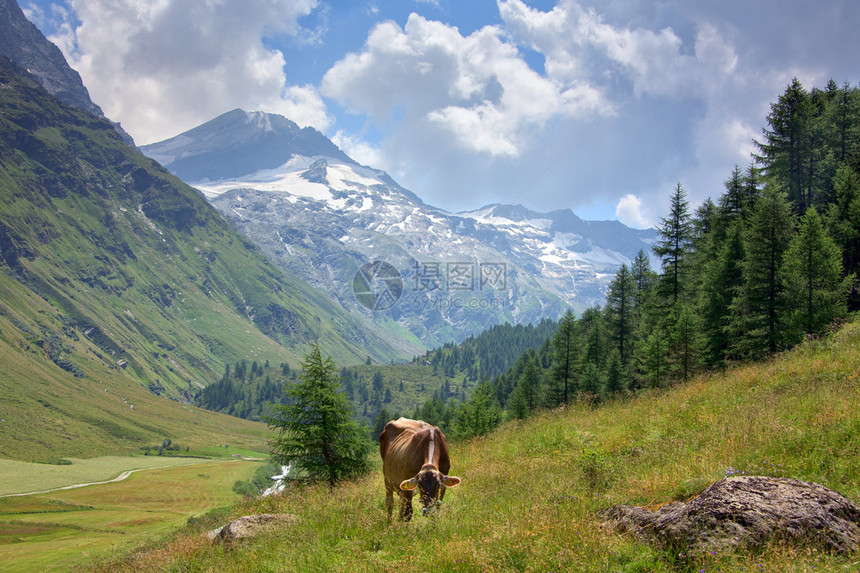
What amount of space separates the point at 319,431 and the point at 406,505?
14.6 meters

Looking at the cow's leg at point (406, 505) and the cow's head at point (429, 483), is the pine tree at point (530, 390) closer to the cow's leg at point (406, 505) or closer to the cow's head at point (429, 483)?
the cow's leg at point (406, 505)

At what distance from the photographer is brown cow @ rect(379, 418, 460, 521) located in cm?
901

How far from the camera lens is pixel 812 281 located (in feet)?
88.3

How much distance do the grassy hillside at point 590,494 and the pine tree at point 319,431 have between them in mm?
10230

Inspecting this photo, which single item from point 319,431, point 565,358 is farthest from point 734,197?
point 319,431

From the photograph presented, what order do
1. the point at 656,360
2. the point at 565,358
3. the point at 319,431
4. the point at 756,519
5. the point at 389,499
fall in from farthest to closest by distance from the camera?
the point at 565,358
the point at 656,360
the point at 319,431
the point at 389,499
the point at 756,519

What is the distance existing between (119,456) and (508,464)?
22405cm

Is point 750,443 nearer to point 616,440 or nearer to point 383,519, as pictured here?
point 616,440

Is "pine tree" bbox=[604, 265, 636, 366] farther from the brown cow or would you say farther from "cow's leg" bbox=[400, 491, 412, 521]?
"cow's leg" bbox=[400, 491, 412, 521]

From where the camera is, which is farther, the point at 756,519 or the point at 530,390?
the point at 530,390

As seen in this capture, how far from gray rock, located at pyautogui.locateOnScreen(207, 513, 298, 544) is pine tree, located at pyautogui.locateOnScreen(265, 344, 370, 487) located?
1225 centimetres

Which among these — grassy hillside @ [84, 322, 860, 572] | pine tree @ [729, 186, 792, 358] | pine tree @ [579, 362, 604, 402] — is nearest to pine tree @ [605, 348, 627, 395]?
pine tree @ [579, 362, 604, 402]

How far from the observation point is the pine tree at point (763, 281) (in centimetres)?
2823

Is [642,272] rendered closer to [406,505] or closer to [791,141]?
[791,141]
